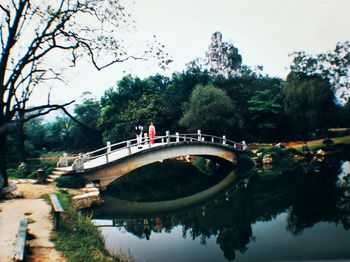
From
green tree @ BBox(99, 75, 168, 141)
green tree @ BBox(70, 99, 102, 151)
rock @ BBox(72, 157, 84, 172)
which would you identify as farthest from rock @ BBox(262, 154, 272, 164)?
green tree @ BBox(70, 99, 102, 151)

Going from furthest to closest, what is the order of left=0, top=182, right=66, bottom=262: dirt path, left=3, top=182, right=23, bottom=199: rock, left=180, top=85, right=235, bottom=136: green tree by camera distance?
left=180, top=85, right=235, bottom=136: green tree, left=3, top=182, right=23, bottom=199: rock, left=0, top=182, right=66, bottom=262: dirt path

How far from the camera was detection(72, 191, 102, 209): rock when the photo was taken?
12469 millimetres

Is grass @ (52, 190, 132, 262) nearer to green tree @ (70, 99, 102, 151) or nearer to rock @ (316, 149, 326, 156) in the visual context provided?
rock @ (316, 149, 326, 156)

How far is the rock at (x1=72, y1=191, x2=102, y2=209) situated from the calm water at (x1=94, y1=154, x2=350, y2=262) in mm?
486

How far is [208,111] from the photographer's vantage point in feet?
91.1

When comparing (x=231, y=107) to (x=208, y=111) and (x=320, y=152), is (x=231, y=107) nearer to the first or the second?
(x=208, y=111)

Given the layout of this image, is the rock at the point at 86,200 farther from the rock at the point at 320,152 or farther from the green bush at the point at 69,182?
the rock at the point at 320,152

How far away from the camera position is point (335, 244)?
8.80 m

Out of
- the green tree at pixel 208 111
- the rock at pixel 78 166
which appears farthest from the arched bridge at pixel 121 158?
the green tree at pixel 208 111

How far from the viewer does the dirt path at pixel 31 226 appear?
6344mm

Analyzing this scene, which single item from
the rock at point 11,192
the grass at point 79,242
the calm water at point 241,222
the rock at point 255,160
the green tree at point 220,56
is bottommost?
the calm water at point 241,222

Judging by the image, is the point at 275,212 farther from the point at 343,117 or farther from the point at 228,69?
the point at 228,69

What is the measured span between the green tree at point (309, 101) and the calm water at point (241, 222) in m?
8.30

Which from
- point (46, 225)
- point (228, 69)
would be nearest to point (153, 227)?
point (46, 225)
